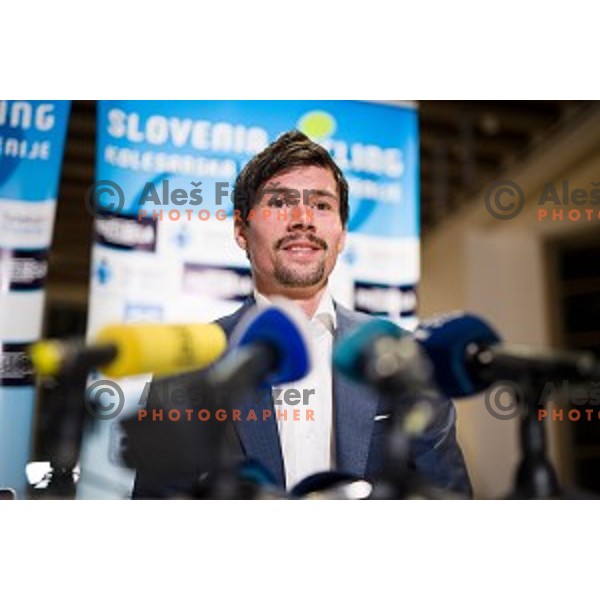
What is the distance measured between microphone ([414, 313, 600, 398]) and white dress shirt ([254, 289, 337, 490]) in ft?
0.69

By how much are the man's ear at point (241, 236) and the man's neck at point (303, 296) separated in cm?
11

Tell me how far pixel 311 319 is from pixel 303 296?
0.20 feet

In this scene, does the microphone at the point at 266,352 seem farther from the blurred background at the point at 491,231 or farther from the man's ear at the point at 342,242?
the blurred background at the point at 491,231

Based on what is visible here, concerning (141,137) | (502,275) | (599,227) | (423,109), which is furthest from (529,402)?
(141,137)

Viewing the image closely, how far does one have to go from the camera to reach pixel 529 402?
1.59 meters

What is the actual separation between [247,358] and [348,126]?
748 millimetres

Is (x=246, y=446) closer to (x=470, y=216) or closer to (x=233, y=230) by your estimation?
(x=233, y=230)

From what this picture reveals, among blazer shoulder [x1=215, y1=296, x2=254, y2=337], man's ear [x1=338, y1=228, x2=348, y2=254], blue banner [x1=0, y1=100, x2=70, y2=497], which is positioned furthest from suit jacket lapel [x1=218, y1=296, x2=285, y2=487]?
blue banner [x1=0, y1=100, x2=70, y2=497]

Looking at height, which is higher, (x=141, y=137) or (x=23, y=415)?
(x=141, y=137)

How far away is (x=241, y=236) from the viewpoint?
1.99 meters

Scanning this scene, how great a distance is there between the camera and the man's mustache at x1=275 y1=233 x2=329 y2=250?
197 centimetres

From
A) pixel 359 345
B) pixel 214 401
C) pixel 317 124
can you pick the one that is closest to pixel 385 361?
pixel 359 345

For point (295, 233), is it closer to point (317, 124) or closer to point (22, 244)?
point (317, 124)

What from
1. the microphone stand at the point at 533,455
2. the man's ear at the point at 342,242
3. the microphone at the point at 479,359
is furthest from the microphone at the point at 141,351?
the microphone stand at the point at 533,455
